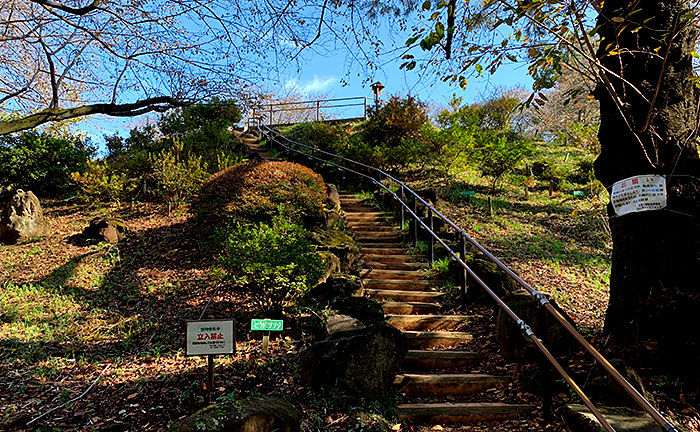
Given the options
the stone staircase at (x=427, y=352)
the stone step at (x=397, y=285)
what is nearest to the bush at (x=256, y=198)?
the stone staircase at (x=427, y=352)

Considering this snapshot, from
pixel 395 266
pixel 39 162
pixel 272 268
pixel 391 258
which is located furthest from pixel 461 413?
pixel 39 162

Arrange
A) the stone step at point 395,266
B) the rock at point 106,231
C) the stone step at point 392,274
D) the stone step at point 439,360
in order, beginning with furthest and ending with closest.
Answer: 1. the rock at point 106,231
2. the stone step at point 395,266
3. the stone step at point 392,274
4. the stone step at point 439,360

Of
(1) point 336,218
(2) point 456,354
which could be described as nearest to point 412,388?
(2) point 456,354

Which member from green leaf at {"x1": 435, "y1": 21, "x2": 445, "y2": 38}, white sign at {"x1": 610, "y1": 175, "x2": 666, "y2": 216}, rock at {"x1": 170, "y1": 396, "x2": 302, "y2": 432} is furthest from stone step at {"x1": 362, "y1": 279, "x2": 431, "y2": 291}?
green leaf at {"x1": 435, "y1": 21, "x2": 445, "y2": 38}

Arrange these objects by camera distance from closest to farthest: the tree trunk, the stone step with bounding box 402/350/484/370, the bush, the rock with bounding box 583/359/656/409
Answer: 1. the rock with bounding box 583/359/656/409
2. the tree trunk
3. the stone step with bounding box 402/350/484/370
4. the bush

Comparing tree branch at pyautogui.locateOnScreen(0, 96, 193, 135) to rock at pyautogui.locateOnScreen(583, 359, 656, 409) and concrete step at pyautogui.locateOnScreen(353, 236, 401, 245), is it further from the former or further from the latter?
rock at pyautogui.locateOnScreen(583, 359, 656, 409)

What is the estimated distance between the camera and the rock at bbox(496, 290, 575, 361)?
3.66 meters

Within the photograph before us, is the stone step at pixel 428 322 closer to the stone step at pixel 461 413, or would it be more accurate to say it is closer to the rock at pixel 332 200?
the stone step at pixel 461 413

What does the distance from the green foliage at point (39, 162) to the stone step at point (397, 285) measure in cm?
981

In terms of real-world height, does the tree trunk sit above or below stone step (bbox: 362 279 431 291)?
above

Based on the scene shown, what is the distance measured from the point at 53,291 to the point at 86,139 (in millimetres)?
7940

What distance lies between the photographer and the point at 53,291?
20.5ft

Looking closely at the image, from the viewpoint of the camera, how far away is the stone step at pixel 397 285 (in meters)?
5.84

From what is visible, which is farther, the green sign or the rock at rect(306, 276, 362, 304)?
the rock at rect(306, 276, 362, 304)
